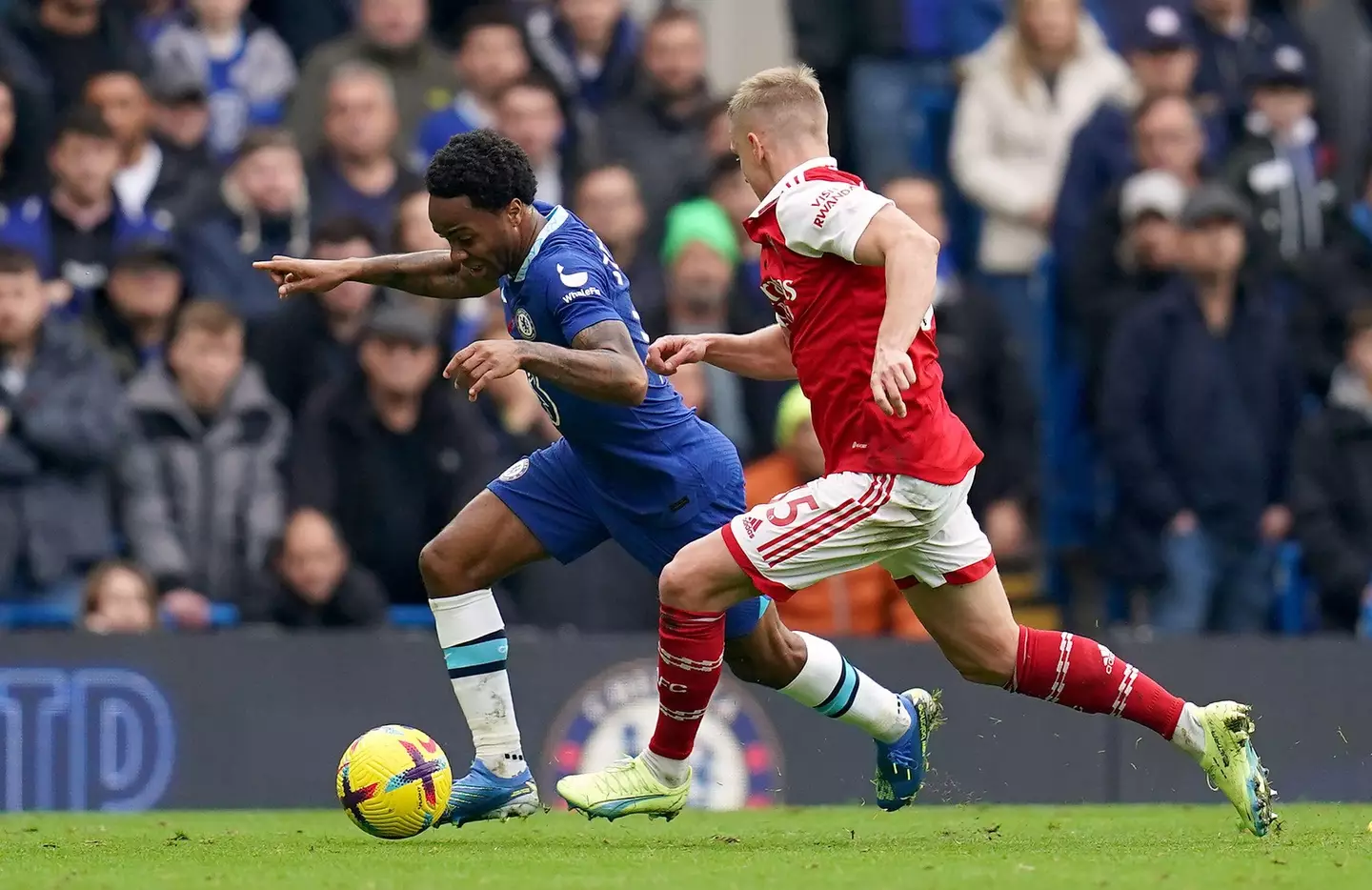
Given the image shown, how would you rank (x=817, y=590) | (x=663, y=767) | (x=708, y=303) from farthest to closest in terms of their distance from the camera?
(x=708, y=303) → (x=817, y=590) → (x=663, y=767)

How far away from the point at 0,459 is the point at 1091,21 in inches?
297

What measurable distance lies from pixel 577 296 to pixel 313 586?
4271 mm

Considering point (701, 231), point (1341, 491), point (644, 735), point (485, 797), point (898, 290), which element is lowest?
point (644, 735)

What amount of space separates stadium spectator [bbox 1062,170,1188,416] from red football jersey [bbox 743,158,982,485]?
234 inches

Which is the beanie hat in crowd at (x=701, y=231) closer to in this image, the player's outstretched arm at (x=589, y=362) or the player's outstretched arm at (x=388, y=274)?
the player's outstretched arm at (x=388, y=274)

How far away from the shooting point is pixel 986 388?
13.2m

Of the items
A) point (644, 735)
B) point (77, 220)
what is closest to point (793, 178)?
point (644, 735)

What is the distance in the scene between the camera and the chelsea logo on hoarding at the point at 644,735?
36.6 feet

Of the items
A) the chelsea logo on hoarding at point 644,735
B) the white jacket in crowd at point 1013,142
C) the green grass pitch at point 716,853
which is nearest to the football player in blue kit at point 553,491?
the green grass pitch at point 716,853

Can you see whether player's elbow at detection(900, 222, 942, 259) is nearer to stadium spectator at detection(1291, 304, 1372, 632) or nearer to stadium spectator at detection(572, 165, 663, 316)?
stadium spectator at detection(572, 165, 663, 316)

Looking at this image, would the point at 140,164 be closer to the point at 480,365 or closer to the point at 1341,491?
the point at 480,365

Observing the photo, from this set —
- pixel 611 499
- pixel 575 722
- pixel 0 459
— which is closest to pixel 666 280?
pixel 575 722

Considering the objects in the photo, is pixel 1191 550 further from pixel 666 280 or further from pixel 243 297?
pixel 243 297

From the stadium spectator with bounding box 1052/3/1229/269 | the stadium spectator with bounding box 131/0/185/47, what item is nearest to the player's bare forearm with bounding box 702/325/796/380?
the stadium spectator with bounding box 1052/3/1229/269
